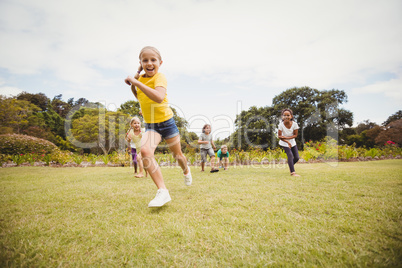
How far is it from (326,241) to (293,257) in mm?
411

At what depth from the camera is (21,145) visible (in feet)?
34.9

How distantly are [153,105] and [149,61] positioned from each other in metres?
0.61

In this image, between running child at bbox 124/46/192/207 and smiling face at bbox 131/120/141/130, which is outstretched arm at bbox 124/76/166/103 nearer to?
running child at bbox 124/46/192/207

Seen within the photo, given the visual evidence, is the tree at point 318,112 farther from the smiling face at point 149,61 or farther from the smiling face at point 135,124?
the smiling face at point 149,61

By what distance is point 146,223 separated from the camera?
1.92 m

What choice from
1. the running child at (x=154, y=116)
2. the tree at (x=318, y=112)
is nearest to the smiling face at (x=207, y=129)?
the running child at (x=154, y=116)

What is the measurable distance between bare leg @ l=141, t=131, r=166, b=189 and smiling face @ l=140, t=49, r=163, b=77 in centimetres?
88

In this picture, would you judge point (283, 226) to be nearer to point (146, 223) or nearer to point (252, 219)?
point (252, 219)

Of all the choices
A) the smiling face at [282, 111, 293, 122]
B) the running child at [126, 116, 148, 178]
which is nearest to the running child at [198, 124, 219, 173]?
the running child at [126, 116, 148, 178]

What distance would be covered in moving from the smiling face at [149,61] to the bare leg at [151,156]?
2.89 ft

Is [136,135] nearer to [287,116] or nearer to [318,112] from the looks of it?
[287,116]

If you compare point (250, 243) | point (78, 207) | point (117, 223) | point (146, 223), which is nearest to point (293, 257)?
point (250, 243)

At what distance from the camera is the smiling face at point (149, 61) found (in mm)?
2408

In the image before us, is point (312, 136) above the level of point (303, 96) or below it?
below
